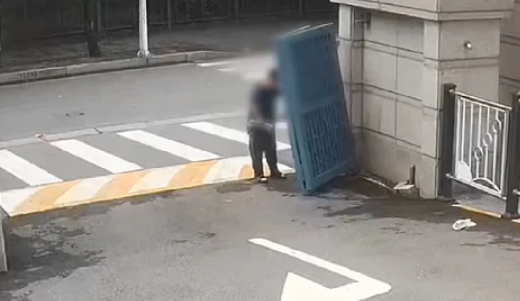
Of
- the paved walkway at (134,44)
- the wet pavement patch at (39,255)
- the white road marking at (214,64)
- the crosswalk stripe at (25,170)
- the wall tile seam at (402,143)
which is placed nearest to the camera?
the wet pavement patch at (39,255)

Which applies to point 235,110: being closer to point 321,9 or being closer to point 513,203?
point 513,203

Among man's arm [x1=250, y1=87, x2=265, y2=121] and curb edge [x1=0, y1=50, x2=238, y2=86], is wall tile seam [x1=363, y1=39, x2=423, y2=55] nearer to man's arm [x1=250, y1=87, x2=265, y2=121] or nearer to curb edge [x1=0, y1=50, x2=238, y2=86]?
man's arm [x1=250, y1=87, x2=265, y2=121]

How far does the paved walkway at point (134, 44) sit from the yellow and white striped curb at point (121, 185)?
860 cm

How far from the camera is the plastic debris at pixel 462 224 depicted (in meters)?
9.50

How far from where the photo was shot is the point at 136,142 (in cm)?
1492

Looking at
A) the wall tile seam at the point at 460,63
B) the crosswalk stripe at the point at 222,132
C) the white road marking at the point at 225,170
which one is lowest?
the white road marking at the point at 225,170

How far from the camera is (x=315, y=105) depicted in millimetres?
11445

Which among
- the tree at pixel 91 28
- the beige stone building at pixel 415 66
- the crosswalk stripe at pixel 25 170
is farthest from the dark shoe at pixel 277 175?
the tree at pixel 91 28

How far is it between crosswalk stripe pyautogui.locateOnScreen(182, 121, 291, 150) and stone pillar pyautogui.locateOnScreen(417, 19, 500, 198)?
12.3 feet

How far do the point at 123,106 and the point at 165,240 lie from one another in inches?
342

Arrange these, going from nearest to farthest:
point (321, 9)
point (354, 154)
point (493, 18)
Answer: point (493, 18)
point (354, 154)
point (321, 9)

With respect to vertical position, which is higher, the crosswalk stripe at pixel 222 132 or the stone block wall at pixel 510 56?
the stone block wall at pixel 510 56

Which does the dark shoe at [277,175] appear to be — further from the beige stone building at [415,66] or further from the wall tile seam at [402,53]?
the wall tile seam at [402,53]

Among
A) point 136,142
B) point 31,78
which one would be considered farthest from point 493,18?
point 31,78
